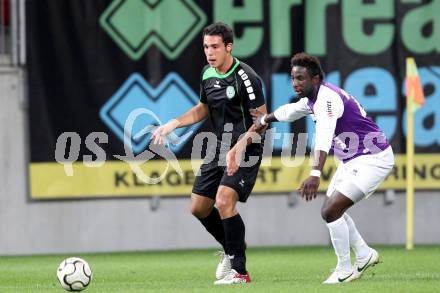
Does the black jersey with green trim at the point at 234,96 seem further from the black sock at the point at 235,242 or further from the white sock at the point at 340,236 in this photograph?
the white sock at the point at 340,236

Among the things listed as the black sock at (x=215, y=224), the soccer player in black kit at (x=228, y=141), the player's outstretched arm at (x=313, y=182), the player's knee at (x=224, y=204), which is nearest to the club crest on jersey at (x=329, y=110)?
the player's outstretched arm at (x=313, y=182)

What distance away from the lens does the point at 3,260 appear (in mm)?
15062

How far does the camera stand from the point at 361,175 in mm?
9945

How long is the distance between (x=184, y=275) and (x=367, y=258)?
7.69 ft

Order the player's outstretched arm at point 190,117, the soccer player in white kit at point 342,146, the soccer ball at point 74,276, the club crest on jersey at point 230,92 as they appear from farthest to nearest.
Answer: the player's outstretched arm at point 190,117, the club crest on jersey at point 230,92, the soccer player in white kit at point 342,146, the soccer ball at point 74,276

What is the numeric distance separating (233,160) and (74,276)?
1.79 metres

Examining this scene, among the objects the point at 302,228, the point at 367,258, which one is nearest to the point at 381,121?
the point at 302,228

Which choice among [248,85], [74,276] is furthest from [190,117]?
[74,276]

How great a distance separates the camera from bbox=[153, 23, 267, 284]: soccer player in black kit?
10125 millimetres

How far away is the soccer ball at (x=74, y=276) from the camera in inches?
364

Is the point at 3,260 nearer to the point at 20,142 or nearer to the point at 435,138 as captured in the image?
the point at 20,142

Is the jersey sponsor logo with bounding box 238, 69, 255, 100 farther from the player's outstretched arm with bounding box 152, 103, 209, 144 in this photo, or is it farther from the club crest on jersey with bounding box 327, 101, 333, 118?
the club crest on jersey with bounding box 327, 101, 333, 118

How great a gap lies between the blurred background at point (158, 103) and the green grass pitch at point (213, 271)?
63 centimetres

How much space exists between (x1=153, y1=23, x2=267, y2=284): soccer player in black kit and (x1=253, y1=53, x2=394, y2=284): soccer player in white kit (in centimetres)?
23
